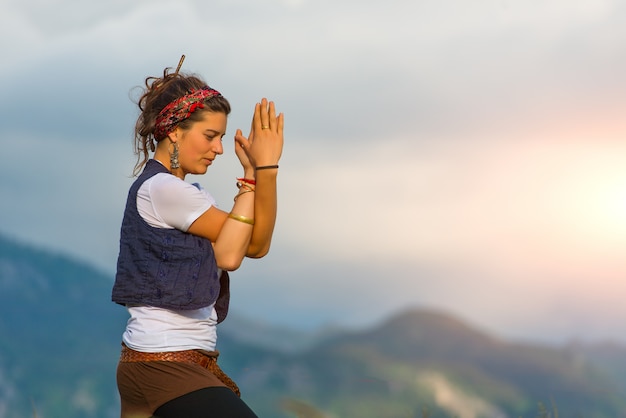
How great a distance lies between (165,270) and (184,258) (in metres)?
0.10

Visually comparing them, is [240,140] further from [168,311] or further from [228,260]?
[168,311]

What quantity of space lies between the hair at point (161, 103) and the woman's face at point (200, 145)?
31 mm

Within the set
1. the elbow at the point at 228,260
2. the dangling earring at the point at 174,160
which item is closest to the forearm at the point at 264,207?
the elbow at the point at 228,260

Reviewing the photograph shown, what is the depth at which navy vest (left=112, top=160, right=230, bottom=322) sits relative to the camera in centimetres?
505

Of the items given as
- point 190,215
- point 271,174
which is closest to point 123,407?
point 190,215

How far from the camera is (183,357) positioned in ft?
16.6

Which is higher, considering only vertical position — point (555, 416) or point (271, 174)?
point (271, 174)

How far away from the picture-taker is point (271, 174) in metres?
5.21

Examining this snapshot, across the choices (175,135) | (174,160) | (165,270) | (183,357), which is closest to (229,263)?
(165,270)

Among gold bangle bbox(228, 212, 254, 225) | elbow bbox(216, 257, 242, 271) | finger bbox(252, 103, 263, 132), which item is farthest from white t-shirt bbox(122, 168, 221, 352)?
finger bbox(252, 103, 263, 132)

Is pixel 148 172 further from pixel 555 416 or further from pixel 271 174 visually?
pixel 555 416

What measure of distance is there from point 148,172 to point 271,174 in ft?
1.93

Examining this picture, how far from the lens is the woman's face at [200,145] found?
5.32 metres

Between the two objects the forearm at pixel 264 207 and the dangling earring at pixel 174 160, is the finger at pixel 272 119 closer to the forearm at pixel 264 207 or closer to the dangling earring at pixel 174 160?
the forearm at pixel 264 207
